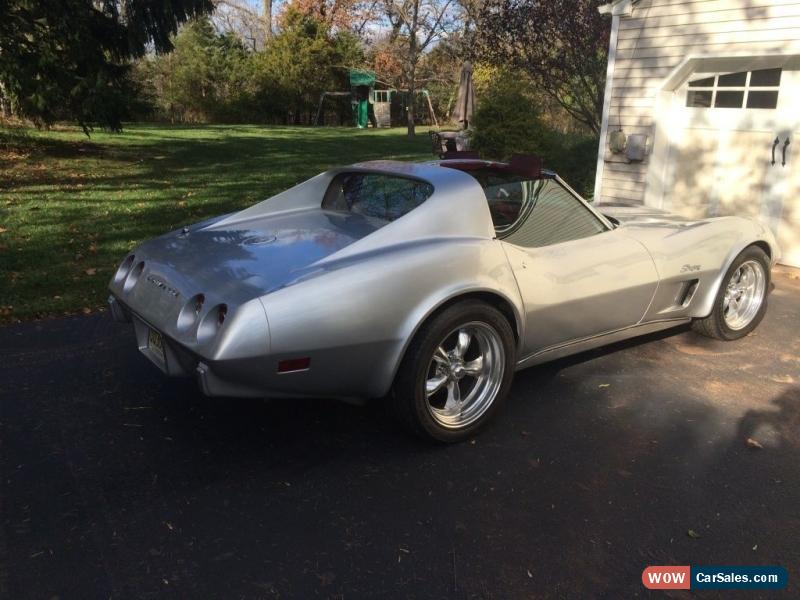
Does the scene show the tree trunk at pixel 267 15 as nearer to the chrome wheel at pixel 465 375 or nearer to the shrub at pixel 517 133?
the shrub at pixel 517 133

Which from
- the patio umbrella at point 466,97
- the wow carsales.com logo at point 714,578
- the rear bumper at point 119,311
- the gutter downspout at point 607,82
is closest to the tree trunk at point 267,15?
the patio umbrella at point 466,97

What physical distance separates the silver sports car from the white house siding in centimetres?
425

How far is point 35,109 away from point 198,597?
12.8 metres

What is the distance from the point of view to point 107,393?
393 cm

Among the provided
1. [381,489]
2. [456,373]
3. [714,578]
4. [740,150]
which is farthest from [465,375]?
[740,150]

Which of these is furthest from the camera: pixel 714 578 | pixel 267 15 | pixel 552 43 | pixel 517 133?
Result: pixel 267 15

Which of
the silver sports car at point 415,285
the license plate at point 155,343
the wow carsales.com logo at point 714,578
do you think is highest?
the silver sports car at point 415,285

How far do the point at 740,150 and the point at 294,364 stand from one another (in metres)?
7.09

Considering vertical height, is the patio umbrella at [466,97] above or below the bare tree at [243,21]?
below

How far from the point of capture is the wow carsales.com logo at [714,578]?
2.45m

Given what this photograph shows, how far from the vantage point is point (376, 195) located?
3971mm

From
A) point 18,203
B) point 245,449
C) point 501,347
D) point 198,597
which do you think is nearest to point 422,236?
point 501,347

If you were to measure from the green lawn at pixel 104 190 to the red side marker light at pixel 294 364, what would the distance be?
3.37 metres

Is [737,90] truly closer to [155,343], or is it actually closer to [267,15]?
[155,343]
